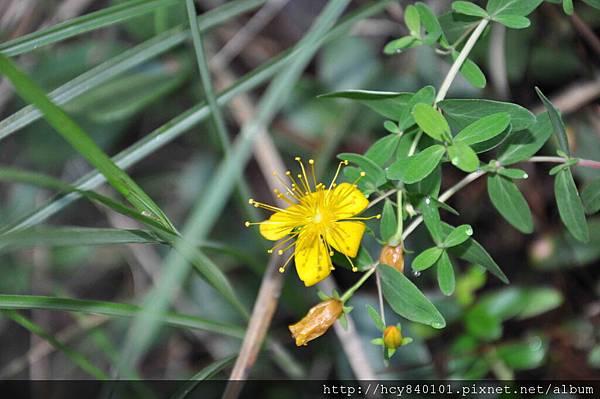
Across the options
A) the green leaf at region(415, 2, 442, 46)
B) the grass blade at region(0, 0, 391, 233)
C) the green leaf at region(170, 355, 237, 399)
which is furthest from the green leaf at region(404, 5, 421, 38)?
the green leaf at region(170, 355, 237, 399)

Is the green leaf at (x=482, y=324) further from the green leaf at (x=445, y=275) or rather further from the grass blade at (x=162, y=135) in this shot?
the grass blade at (x=162, y=135)

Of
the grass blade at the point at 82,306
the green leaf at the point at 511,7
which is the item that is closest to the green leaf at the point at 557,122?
the green leaf at the point at 511,7

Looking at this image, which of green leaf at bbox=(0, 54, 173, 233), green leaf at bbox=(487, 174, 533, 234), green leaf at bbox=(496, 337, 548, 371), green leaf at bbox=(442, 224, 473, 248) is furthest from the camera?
green leaf at bbox=(496, 337, 548, 371)

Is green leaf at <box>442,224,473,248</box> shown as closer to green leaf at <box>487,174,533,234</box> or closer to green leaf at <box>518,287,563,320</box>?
green leaf at <box>487,174,533,234</box>

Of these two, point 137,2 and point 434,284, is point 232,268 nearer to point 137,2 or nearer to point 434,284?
point 434,284

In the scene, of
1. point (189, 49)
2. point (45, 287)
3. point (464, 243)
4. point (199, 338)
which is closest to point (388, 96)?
point (464, 243)

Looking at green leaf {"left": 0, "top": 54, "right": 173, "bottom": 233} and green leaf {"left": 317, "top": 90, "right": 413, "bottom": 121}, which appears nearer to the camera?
green leaf {"left": 0, "top": 54, "right": 173, "bottom": 233}

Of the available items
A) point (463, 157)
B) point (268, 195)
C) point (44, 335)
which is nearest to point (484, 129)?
point (463, 157)
